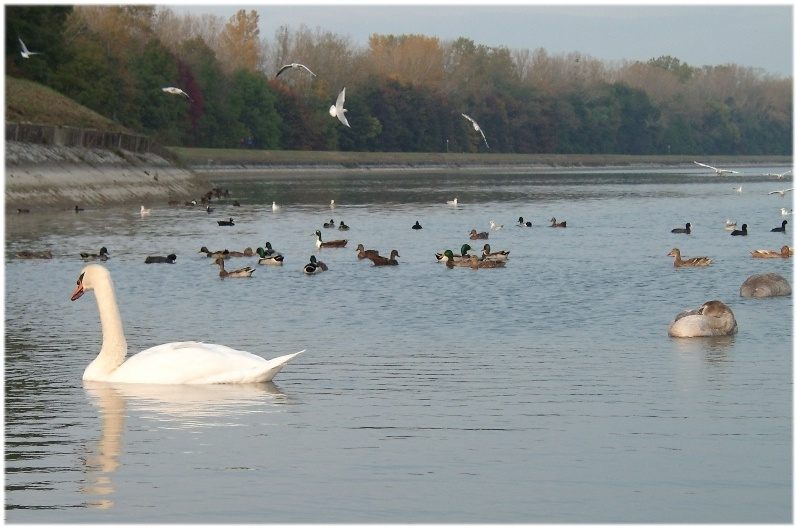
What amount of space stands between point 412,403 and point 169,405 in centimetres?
205

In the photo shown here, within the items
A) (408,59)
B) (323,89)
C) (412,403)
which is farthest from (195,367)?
(408,59)

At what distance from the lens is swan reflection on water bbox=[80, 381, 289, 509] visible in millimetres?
11188

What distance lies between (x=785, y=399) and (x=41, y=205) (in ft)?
137

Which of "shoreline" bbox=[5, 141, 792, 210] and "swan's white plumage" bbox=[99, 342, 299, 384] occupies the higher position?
"shoreline" bbox=[5, 141, 792, 210]

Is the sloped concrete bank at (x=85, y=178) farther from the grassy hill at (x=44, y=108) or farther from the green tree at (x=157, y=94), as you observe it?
the green tree at (x=157, y=94)

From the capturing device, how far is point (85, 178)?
59.4 m

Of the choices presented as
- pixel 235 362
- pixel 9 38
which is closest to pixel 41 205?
pixel 9 38

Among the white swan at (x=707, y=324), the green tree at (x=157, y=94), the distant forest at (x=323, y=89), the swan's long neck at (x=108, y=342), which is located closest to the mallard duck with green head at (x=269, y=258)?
the white swan at (x=707, y=324)

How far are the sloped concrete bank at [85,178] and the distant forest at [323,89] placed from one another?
16.9 meters

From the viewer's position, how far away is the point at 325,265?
2905 cm

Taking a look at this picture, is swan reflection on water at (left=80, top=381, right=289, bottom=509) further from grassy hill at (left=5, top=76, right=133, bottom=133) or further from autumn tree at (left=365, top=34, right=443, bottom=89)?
autumn tree at (left=365, top=34, right=443, bottom=89)

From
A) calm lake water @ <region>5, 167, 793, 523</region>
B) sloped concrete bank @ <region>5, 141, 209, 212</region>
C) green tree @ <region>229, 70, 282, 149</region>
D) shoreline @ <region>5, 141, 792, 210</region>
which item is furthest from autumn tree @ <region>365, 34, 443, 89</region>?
calm lake water @ <region>5, 167, 793, 523</region>

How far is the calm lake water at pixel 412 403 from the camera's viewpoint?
368 inches

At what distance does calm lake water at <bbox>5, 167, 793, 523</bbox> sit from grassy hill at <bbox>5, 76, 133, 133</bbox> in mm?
43137
